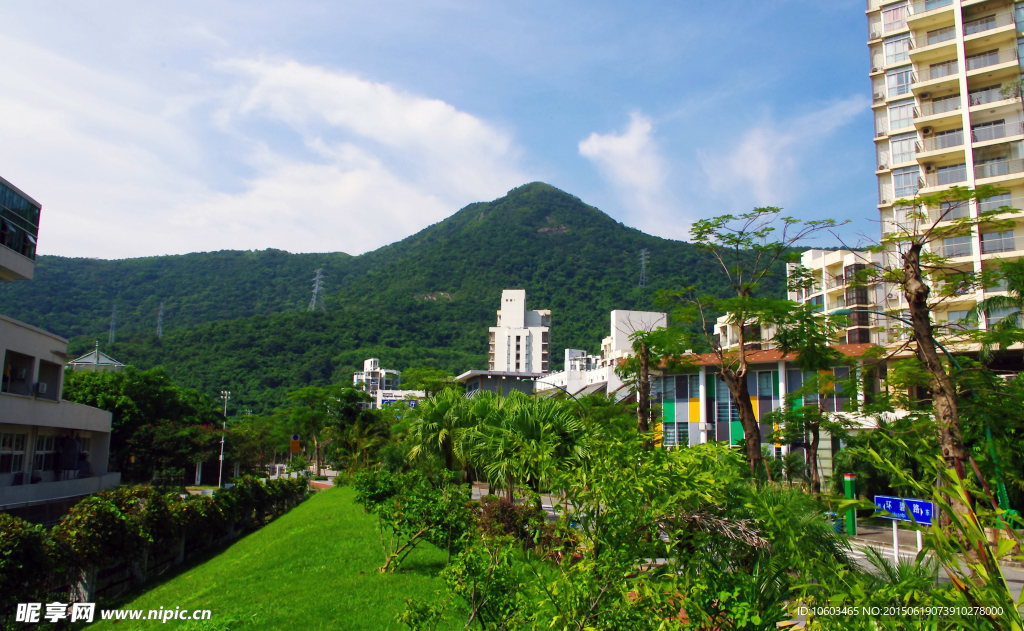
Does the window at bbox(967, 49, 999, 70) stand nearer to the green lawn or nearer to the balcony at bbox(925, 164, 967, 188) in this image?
the balcony at bbox(925, 164, 967, 188)

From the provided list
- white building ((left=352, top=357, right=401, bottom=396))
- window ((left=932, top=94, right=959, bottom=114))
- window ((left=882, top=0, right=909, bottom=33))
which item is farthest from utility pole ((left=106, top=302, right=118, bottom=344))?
window ((left=932, top=94, right=959, bottom=114))

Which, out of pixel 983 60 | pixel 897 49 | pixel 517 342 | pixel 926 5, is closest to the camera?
pixel 983 60

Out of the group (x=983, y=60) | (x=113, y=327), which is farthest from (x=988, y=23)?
(x=113, y=327)

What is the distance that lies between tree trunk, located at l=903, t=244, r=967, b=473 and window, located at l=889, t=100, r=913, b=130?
40.0 meters

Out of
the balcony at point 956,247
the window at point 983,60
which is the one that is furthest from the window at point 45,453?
the window at point 983,60

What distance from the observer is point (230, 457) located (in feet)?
191

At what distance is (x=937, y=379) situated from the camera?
11039mm

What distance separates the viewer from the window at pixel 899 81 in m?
44.8

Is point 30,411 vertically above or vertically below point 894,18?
below

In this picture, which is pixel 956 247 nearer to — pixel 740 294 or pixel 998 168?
pixel 998 168

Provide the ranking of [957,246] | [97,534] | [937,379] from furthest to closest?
[957,246]
[97,534]
[937,379]

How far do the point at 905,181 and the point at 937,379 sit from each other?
1546 inches

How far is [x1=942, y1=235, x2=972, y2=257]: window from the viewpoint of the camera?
38.5 m

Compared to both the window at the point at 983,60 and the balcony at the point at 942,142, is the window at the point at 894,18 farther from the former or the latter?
the balcony at the point at 942,142
